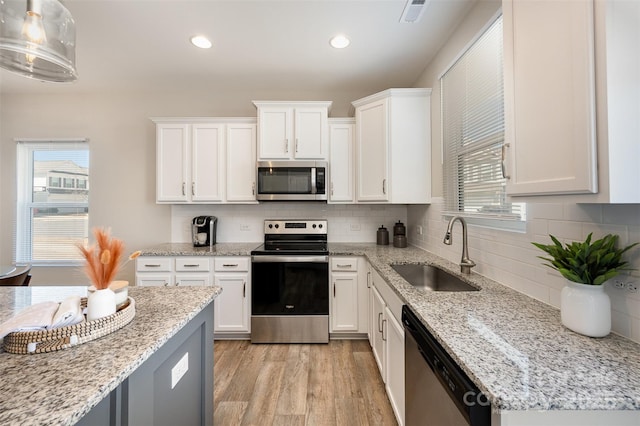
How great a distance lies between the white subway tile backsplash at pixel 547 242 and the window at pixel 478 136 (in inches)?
3.7

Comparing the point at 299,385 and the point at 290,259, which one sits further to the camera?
the point at 290,259

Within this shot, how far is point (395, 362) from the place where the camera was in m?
1.60

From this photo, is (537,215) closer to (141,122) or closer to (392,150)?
(392,150)

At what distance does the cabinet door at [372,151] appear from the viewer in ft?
8.56

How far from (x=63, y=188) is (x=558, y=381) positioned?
4.60m

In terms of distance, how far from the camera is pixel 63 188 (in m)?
3.24

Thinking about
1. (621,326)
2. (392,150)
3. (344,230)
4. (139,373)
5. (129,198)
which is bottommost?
(139,373)

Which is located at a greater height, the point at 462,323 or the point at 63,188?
the point at 63,188

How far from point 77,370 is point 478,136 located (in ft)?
7.26

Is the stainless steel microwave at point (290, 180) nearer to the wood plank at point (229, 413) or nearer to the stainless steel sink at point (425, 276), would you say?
the stainless steel sink at point (425, 276)

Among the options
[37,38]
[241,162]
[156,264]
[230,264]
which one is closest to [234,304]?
[230,264]

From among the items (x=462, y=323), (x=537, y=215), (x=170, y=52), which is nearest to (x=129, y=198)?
(x=170, y=52)

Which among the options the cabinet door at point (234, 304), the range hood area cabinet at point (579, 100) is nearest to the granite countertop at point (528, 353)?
the range hood area cabinet at point (579, 100)

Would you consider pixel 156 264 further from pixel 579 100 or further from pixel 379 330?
pixel 579 100
